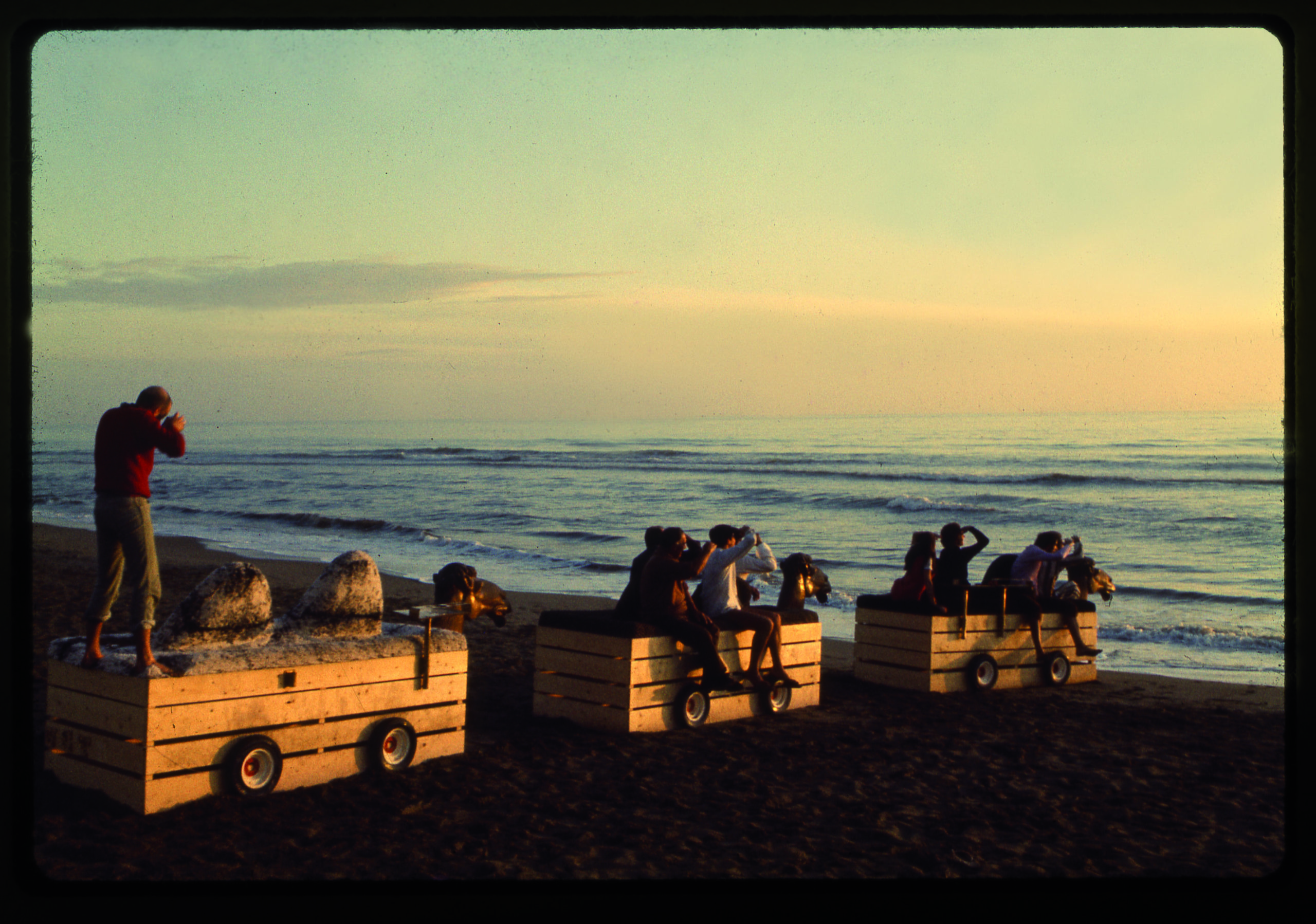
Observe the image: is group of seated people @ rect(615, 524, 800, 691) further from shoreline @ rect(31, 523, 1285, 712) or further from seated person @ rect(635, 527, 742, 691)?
shoreline @ rect(31, 523, 1285, 712)

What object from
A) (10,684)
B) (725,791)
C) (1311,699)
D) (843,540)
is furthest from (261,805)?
(843,540)

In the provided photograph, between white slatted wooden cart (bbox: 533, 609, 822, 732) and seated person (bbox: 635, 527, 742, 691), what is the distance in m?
0.11

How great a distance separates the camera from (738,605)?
27.7ft

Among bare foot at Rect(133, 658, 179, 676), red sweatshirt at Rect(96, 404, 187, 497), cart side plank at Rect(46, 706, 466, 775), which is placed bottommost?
cart side plank at Rect(46, 706, 466, 775)

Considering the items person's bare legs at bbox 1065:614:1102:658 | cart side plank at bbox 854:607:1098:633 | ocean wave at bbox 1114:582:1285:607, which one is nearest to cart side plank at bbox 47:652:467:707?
cart side plank at bbox 854:607:1098:633

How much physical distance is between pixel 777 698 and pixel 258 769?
425 cm

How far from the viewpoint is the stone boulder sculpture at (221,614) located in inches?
227

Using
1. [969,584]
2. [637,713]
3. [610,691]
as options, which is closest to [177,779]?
[610,691]

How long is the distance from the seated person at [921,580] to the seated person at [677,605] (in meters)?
2.47

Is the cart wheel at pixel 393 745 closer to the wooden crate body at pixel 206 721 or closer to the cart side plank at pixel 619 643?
the wooden crate body at pixel 206 721

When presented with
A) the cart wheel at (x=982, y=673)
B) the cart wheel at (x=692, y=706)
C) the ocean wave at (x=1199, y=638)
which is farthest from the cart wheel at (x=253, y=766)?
the ocean wave at (x=1199, y=638)

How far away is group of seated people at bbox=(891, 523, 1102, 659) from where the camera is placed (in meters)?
9.54

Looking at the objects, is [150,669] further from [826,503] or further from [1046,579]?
[826,503]

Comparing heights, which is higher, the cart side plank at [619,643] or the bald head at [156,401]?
the bald head at [156,401]
